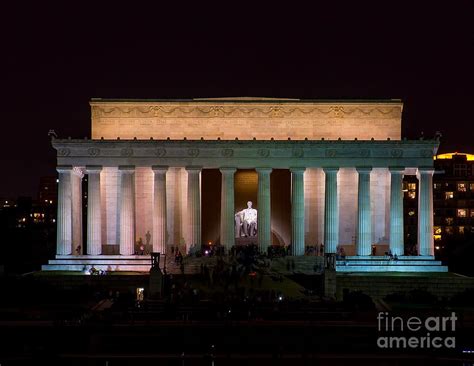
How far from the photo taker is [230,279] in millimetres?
85000

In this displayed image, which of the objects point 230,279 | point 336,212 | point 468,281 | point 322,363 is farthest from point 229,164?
point 322,363

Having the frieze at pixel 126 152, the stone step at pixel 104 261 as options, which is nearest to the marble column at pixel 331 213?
the stone step at pixel 104 261

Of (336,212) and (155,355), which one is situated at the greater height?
(336,212)

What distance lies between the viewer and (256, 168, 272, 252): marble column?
101 m

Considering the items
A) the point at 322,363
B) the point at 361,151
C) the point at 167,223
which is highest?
the point at 361,151

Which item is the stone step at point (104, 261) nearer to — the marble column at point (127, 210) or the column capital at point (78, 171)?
the marble column at point (127, 210)

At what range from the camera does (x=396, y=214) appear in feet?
332

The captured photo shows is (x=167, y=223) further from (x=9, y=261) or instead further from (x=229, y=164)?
(x=9, y=261)

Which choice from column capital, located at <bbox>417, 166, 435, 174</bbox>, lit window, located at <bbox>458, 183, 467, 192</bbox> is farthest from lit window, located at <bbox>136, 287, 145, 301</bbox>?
lit window, located at <bbox>458, 183, 467, 192</bbox>

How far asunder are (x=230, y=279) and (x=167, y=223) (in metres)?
20.4

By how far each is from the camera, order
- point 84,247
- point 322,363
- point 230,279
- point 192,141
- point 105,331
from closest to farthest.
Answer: point 322,363, point 105,331, point 230,279, point 192,141, point 84,247

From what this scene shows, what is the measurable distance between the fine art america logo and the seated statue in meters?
40.4

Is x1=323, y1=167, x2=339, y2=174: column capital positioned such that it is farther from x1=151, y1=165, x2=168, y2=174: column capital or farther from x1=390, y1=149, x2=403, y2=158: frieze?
x1=151, y1=165, x2=168, y2=174: column capital

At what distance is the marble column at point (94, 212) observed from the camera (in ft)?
331
